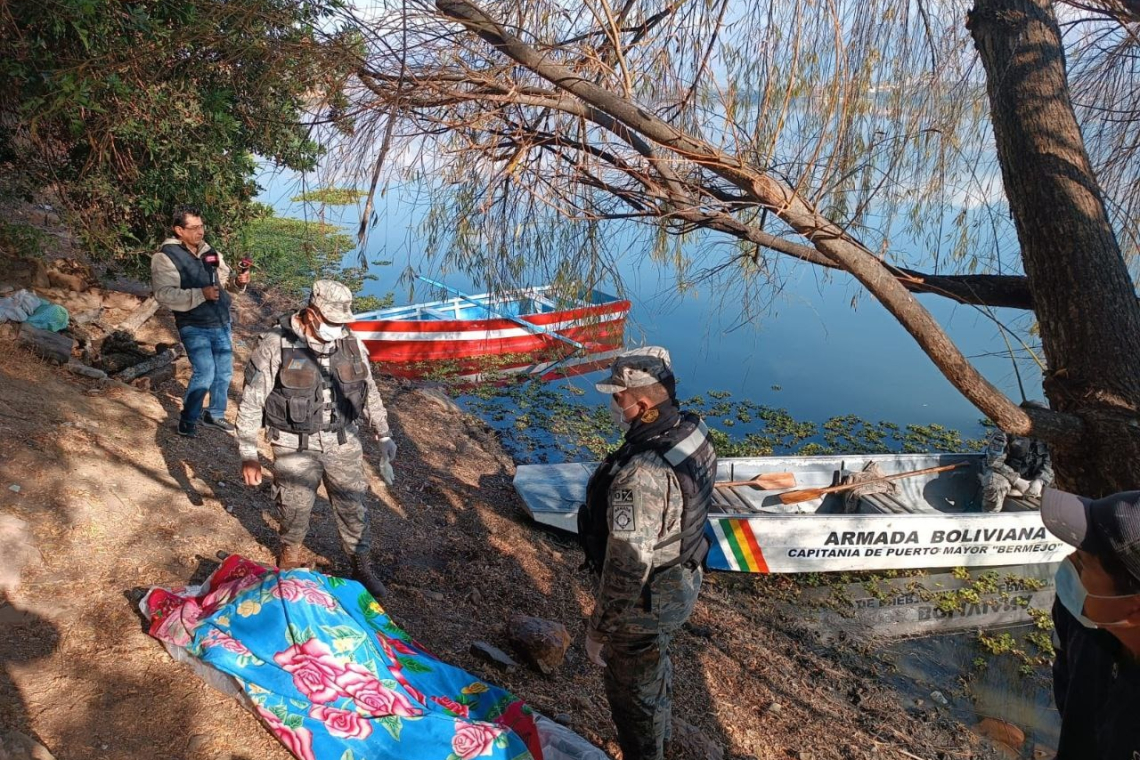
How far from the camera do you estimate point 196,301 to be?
5566mm

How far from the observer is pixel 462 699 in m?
3.27

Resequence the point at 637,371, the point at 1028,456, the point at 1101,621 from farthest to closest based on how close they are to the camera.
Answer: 1. the point at 1028,456
2. the point at 637,371
3. the point at 1101,621

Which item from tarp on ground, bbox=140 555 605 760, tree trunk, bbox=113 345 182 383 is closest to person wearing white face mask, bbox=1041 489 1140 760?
tarp on ground, bbox=140 555 605 760

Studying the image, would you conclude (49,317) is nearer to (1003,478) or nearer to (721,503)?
Answer: (721,503)

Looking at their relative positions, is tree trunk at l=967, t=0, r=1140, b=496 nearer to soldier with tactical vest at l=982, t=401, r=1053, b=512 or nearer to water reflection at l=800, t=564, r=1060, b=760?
water reflection at l=800, t=564, r=1060, b=760

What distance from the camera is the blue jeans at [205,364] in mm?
5746

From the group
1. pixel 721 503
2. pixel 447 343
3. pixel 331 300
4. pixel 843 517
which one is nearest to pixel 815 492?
pixel 843 517

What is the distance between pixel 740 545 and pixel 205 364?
4.86 m

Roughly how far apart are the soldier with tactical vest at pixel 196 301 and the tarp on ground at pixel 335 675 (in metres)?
2.68

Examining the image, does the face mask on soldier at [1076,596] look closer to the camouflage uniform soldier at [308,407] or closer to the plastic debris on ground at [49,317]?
the camouflage uniform soldier at [308,407]

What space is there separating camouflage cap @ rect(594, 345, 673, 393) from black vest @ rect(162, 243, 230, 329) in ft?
12.8

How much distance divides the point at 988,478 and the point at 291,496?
7562mm

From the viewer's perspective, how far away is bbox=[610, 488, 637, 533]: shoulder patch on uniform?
284 cm

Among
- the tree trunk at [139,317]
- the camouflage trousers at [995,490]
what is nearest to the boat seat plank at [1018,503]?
the camouflage trousers at [995,490]
